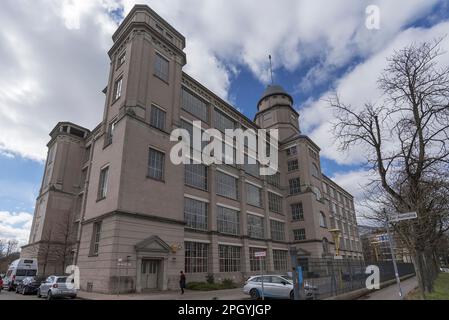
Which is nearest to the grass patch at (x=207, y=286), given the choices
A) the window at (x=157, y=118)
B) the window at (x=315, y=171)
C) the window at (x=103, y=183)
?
the window at (x=103, y=183)

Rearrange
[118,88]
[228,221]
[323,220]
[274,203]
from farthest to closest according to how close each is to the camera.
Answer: [323,220], [274,203], [228,221], [118,88]

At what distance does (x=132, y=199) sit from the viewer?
23.1m

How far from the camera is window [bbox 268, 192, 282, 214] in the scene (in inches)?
1779

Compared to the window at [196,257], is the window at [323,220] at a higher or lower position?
higher

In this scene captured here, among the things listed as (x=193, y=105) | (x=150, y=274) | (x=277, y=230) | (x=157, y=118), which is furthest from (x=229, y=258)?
(x=193, y=105)

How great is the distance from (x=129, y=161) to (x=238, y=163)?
61.2 ft

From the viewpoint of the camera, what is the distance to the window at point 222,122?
127ft

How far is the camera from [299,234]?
46156mm

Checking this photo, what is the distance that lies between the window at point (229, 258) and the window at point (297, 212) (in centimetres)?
1574

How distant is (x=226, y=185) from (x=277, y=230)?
44.6 ft

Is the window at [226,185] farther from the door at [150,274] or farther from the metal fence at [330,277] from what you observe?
the metal fence at [330,277]

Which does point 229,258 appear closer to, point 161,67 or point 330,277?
point 330,277

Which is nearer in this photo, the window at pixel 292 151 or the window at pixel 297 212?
the window at pixel 297 212
